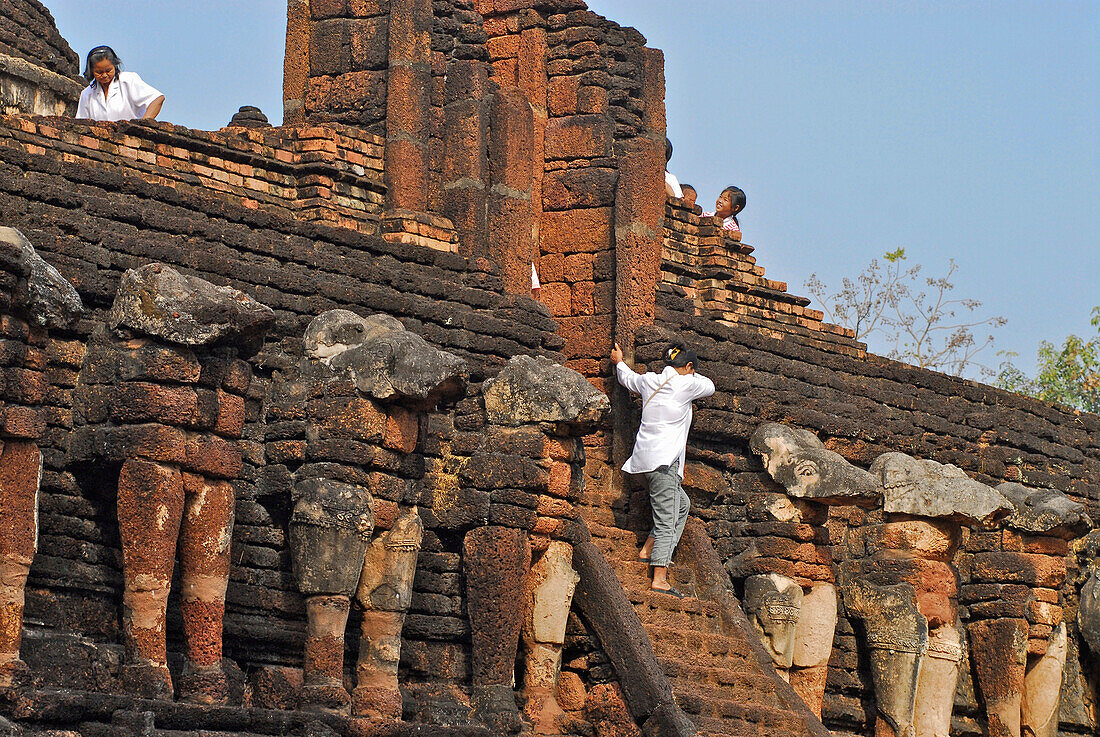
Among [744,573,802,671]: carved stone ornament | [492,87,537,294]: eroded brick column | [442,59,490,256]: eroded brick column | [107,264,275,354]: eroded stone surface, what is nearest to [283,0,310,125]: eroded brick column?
[442,59,490,256]: eroded brick column

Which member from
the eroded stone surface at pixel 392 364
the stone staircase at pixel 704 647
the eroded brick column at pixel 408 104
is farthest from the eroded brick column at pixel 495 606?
the eroded brick column at pixel 408 104

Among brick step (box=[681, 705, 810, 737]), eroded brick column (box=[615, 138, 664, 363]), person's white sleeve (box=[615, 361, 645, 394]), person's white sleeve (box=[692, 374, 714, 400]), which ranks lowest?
brick step (box=[681, 705, 810, 737])

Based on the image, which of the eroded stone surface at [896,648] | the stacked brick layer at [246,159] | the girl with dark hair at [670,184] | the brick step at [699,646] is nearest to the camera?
the brick step at [699,646]

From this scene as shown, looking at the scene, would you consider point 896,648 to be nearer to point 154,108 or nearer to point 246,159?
point 246,159

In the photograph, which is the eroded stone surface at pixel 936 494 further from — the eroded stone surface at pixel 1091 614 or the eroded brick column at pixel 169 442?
the eroded brick column at pixel 169 442

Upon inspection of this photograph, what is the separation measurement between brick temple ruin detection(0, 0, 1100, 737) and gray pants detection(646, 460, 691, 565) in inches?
13.1

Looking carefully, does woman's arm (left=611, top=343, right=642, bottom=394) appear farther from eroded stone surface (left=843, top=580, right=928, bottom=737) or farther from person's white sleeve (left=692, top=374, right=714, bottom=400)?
eroded stone surface (left=843, top=580, right=928, bottom=737)

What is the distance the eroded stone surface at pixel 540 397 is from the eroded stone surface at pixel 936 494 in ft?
11.1

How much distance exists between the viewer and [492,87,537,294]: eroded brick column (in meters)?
16.6

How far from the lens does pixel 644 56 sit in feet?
62.4

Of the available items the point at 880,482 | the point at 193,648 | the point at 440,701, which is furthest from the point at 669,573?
the point at 193,648

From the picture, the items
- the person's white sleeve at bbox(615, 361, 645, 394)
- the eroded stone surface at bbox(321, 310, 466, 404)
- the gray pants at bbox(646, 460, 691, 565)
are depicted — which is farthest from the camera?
the person's white sleeve at bbox(615, 361, 645, 394)

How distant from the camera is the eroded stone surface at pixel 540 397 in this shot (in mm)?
13375

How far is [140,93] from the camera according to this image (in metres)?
16.6
